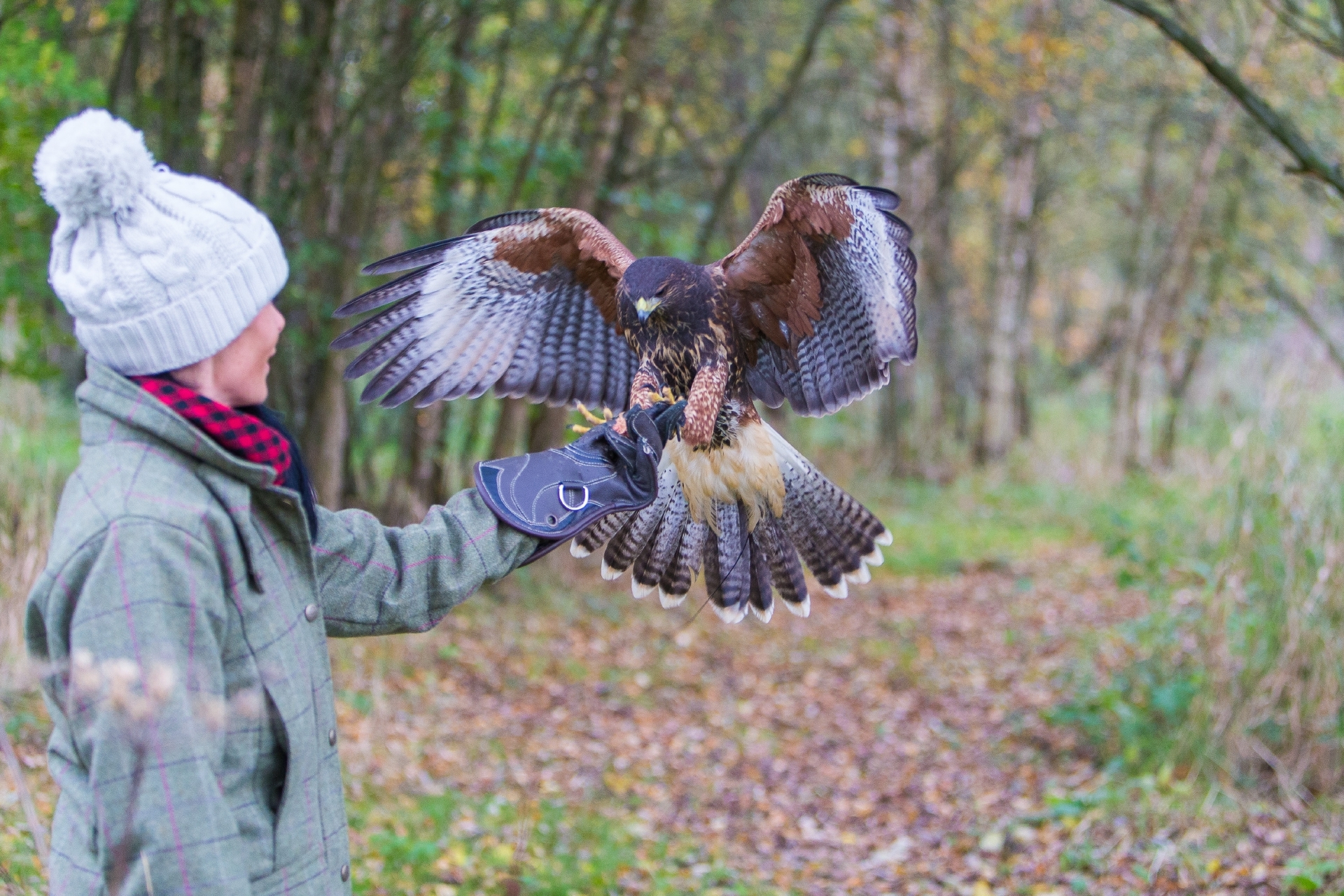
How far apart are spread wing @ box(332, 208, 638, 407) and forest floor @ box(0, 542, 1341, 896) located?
1775mm

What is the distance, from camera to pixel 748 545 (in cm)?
384

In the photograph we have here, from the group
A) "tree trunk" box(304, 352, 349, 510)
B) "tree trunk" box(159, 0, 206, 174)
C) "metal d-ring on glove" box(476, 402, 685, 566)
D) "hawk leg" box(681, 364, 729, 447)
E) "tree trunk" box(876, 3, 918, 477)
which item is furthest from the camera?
"tree trunk" box(876, 3, 918, 477)

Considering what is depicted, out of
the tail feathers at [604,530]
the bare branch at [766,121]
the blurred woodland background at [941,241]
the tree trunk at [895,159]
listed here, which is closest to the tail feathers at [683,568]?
the tail feathers at [604,530]

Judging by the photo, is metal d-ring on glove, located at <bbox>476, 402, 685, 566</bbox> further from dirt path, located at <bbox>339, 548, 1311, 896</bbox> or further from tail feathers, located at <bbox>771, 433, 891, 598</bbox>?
dirt path, located at <bbox>339, 548, 1311, 896</bbox>

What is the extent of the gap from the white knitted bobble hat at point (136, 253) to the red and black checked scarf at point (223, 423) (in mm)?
35

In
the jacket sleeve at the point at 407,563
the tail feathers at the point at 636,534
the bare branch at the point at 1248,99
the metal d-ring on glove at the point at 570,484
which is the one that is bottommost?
the tail feathers at the point at 636,534

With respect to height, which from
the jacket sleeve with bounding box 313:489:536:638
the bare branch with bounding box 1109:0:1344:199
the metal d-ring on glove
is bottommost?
the jacket sleeve with bounding box 313:489:536:638

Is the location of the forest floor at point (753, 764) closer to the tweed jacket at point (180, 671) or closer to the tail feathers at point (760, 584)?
the tail feathers at point (760, 584)

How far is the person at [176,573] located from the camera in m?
1.49

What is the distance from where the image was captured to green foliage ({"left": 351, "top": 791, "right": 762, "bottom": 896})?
13.3 ft

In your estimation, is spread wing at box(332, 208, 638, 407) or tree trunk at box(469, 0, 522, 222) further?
tree trunk at box(469, 0, 522, 222)

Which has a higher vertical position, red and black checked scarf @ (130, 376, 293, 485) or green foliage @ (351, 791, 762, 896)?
red and black checked scarf @ (130, 376, 293, 485)

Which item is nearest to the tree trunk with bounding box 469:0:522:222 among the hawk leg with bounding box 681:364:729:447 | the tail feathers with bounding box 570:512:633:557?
the hawk leg with bounding box 681:364:729:447

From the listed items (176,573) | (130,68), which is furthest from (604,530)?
(130,68)
